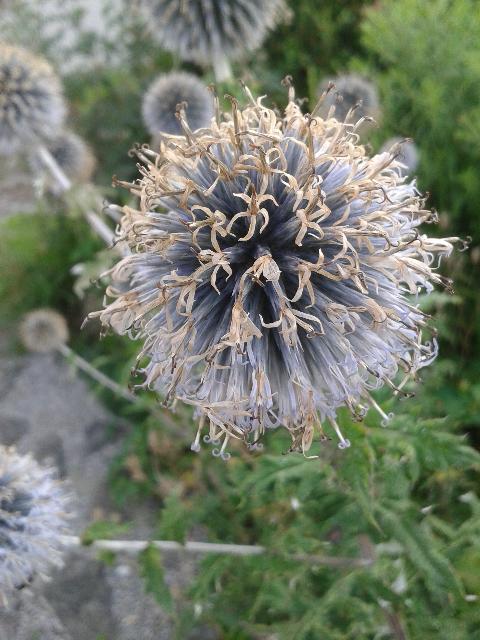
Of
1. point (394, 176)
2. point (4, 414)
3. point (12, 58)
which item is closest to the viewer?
point (394, 176)

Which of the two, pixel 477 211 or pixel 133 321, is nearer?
pixel 133 321

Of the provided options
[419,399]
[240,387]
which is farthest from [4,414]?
[240,387]

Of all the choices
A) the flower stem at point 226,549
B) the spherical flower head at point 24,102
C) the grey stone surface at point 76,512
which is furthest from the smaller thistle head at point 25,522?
the spherical flower head at point 24,102

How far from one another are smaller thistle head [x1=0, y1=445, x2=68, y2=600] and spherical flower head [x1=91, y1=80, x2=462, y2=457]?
0.69 meters

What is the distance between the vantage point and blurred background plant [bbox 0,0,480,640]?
4.22 ft

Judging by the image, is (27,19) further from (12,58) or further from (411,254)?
(411,254)

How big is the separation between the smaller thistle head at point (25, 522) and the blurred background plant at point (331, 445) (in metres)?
0.31

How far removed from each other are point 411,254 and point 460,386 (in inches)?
53.1

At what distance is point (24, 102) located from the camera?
2600 mm

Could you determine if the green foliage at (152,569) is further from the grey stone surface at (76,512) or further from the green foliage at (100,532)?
the grey stone surface at (76,512)

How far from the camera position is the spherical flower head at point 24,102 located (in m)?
2.55

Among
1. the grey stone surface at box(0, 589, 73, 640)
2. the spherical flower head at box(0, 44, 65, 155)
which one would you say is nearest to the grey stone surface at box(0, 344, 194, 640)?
the grey stone surface at box(0, 589, 73, 640)

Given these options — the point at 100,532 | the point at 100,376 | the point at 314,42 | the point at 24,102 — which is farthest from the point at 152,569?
the point at 314,42

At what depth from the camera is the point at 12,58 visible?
2619 mm
